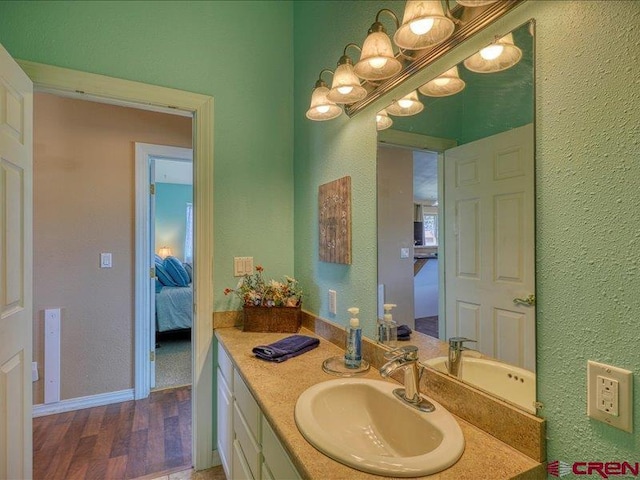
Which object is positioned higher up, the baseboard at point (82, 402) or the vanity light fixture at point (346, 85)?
the vanity light fixture at point (346, 85)

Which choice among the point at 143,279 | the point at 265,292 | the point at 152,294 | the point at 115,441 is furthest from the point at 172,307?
the point at 265,292

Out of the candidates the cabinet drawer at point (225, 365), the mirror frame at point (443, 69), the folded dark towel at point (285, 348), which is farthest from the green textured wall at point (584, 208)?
the cabinet drawer at point (225, 365)

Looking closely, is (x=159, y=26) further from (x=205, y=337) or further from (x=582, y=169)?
(x=582, y=169)

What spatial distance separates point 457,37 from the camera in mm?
1016

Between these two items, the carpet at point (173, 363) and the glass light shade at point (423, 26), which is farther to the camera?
the carpet at point (173, 363)

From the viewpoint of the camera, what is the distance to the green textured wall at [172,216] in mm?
7012

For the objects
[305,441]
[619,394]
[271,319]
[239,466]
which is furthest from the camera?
[271,319]

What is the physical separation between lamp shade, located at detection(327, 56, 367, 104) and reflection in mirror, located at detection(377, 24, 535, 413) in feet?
0.52

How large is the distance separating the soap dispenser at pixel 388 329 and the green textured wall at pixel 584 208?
58 centimetres

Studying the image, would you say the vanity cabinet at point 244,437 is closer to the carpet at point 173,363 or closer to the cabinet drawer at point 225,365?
the cabinet drawer at point 225,365

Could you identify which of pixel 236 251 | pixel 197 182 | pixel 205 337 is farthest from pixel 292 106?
pixel 205 337

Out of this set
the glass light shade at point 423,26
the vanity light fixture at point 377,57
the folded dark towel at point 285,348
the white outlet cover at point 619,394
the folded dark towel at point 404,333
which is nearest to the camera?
the white outlet cover at point 619,394

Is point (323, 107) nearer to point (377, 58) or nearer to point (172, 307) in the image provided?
point (377, 58)

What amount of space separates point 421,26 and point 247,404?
4.67 feet
